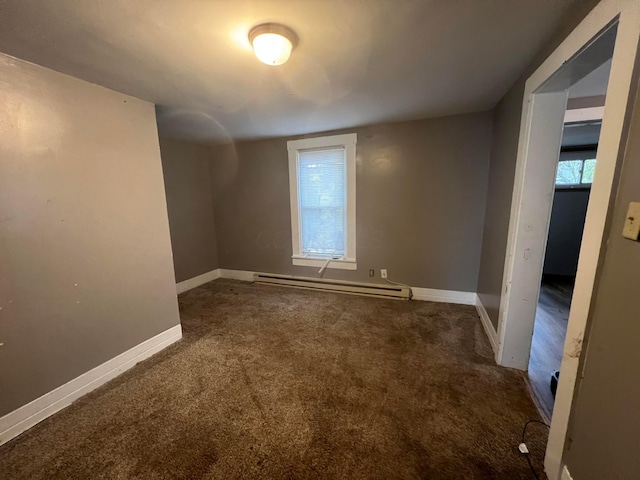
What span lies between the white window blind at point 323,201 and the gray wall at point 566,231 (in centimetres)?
375

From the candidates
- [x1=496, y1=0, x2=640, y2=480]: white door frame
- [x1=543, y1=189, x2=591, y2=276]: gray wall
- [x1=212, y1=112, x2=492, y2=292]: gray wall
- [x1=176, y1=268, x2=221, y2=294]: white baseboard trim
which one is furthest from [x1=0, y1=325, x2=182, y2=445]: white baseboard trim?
[x1=543, y1=189, x2=591, y2=276]: gray wall

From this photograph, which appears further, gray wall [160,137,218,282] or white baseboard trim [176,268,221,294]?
white baseboard trim [176,268,221,294]

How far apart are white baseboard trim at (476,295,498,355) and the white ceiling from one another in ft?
6.82

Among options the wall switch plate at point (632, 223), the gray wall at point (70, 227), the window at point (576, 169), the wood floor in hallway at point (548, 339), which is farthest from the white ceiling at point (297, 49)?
the window at point (576, 169)

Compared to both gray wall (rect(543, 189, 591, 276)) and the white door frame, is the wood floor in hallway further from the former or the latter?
gray wall (rect(543, 189, 591, 276))

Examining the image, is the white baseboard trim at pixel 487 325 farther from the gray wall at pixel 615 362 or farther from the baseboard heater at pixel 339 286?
the gray wall at pixel 615 362

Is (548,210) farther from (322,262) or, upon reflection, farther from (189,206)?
(189,206)

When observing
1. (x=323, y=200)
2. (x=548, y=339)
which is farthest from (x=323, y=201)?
(x=548, y=339)

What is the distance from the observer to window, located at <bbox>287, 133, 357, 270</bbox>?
3.32 m

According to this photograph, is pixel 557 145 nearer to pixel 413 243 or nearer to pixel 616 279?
pixel 616 279

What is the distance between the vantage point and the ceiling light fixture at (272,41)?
125 cm

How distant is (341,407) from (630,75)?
2056 mm

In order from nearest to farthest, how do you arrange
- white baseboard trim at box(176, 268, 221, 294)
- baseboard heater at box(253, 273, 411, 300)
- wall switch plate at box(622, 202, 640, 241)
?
wall switch plate at box(622, 202, 640, 241), baseboard heater at box(253, 273, 411, 300), white baseboard trim at box(176, 268, 221, 294)

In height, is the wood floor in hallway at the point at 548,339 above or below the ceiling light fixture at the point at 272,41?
below
